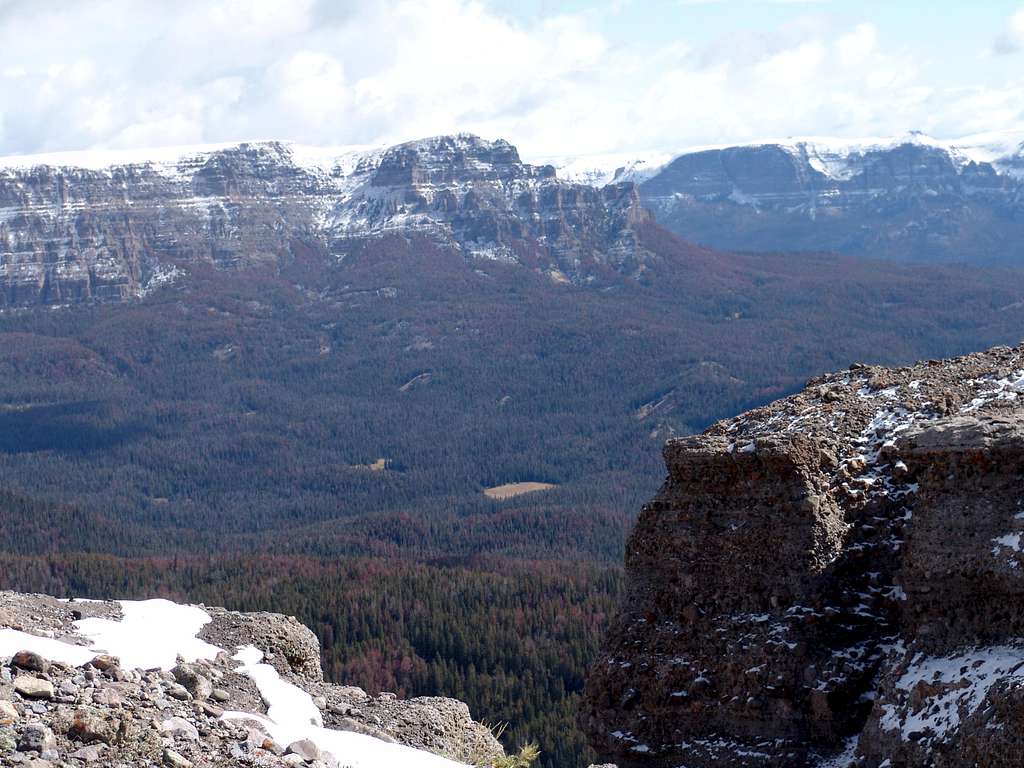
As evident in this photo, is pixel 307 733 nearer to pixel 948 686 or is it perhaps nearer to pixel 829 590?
pixel 829 590

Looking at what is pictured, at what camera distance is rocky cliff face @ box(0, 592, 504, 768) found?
2019 centimetres

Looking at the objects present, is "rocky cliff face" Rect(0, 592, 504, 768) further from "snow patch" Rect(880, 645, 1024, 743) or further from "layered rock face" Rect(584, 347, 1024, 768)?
"snow patch" Rect(880, 645, 1024, 743)

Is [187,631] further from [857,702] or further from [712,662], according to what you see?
[857,702]

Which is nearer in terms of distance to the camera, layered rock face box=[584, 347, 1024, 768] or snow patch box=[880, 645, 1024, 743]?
snow patch box=[880, 645, 1024, 743]

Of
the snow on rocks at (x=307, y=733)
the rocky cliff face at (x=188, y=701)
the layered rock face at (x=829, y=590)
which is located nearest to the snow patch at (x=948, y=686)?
the layered rock face at (x=829, y=590)

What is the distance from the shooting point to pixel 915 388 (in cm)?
2941

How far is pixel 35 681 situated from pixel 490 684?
85.6 metres

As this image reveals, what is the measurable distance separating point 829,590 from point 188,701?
442 inches

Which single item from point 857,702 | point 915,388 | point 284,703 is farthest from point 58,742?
point 915,388

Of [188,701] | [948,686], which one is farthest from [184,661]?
[948,686]

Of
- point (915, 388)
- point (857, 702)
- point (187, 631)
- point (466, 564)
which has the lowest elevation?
point (466, 564)

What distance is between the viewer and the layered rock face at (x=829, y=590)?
74.8 feet

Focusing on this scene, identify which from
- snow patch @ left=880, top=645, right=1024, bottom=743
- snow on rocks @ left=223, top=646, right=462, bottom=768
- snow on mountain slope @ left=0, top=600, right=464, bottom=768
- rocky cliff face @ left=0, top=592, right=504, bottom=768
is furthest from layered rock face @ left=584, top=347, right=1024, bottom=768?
snow on mountain slope @ left=0, top=600, right=464, bottom=768

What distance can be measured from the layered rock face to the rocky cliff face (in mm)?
4045
